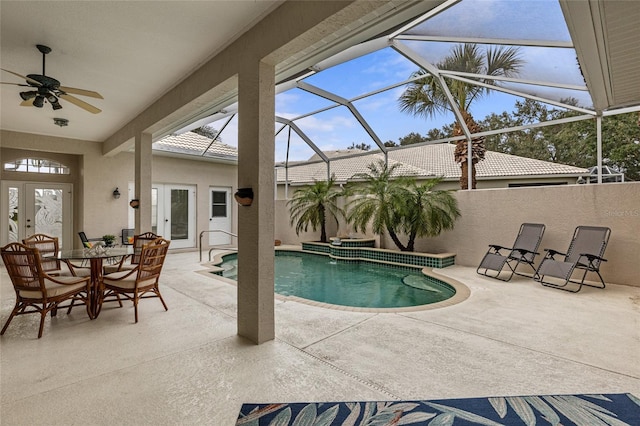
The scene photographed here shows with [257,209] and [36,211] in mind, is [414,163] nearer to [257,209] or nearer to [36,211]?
[257,209]

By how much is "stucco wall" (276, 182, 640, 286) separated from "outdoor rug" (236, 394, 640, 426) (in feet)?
15.9

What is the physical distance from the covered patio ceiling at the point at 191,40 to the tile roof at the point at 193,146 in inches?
144

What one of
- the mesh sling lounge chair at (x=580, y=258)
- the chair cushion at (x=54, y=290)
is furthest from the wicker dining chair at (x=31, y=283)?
the mesh sling lounge chair at (x=580, y=258)

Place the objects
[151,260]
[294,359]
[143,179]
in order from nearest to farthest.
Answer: [294,359] → [151,260] → [143,179]

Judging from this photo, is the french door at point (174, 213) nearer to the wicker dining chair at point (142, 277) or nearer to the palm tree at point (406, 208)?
the palm tree at point (406, 208)

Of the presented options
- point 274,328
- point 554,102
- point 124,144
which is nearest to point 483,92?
point 554,102

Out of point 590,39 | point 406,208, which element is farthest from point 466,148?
point 590,39

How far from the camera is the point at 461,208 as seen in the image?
8.26 m

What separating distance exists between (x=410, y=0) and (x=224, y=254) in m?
8.56

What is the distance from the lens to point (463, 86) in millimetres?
8391

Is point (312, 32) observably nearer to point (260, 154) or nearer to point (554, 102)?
point (260, 154)

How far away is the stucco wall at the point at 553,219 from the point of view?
5930 mm

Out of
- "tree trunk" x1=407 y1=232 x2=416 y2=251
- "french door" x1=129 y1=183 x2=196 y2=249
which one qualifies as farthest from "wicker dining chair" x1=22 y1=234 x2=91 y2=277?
"tree trunk" x1=407 y1=232 x2=416 y2=251

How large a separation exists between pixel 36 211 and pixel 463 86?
1159 centimetres
